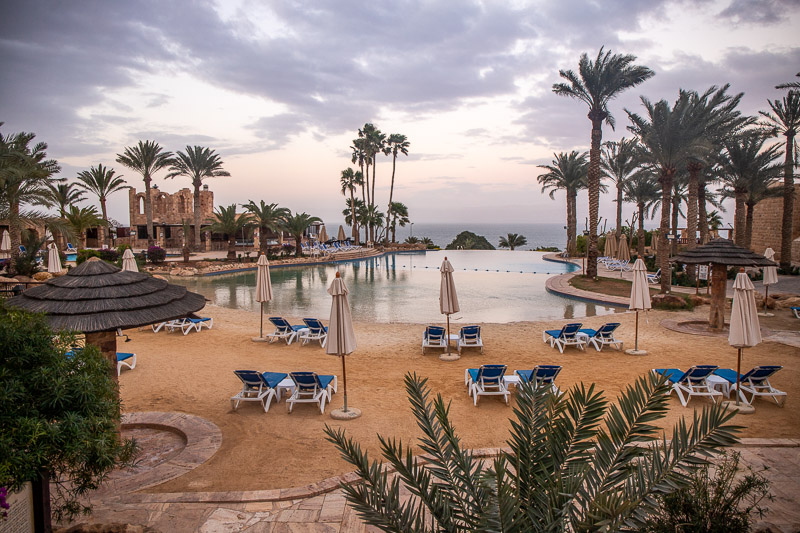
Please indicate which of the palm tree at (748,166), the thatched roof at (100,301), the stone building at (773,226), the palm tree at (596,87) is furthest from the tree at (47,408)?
the stone building at (773,226)

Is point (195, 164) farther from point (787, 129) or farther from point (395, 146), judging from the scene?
point (787, 129)

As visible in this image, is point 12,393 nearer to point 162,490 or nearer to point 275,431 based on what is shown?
point 162,490

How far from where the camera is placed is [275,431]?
644 cm

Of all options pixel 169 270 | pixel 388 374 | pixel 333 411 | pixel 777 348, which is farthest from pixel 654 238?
pixel 169 270

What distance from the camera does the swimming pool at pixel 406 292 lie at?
52.6ft

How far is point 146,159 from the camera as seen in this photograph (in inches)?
1315

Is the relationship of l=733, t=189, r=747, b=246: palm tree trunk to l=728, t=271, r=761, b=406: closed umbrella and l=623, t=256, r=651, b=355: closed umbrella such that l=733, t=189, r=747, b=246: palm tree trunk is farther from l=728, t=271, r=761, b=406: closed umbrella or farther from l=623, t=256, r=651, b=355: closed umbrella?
l=728, t=271, r=761, b=406: closed umbrella

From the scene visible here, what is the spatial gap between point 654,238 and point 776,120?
831cm

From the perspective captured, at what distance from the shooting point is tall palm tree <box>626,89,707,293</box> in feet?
55.2

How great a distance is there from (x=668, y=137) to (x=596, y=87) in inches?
232

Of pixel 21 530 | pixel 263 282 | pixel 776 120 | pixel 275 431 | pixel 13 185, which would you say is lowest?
pixel 275 431

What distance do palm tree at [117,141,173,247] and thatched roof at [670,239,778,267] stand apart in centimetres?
3433

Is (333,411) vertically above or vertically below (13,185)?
below

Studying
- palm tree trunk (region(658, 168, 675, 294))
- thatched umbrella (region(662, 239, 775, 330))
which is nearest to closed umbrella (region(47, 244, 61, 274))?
thatched umbrella (region(662, 239, 775, 330))
